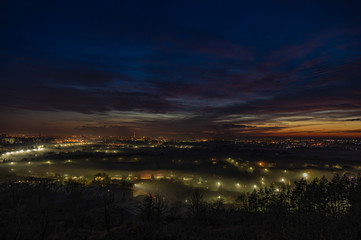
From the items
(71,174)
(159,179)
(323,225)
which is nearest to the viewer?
(323,225)

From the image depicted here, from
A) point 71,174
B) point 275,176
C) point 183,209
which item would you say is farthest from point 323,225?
point 71,174

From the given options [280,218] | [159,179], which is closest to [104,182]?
[159,179]

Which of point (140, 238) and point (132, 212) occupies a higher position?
point (140, 238)

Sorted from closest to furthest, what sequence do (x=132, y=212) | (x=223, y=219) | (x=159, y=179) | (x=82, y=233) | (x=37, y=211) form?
1. (x=82, y=233)
2. (x=223, y=219)
3. (x=37, y=211)
4. (x=132, y=212)
5. (x=159, y=179)

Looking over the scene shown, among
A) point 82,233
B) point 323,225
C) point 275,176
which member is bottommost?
point 275,176

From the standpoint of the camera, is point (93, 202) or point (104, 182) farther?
point (104, 182)

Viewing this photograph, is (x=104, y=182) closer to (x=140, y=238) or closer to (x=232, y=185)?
(x=232, y=185)

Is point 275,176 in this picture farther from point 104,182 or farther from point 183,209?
point 104,182
